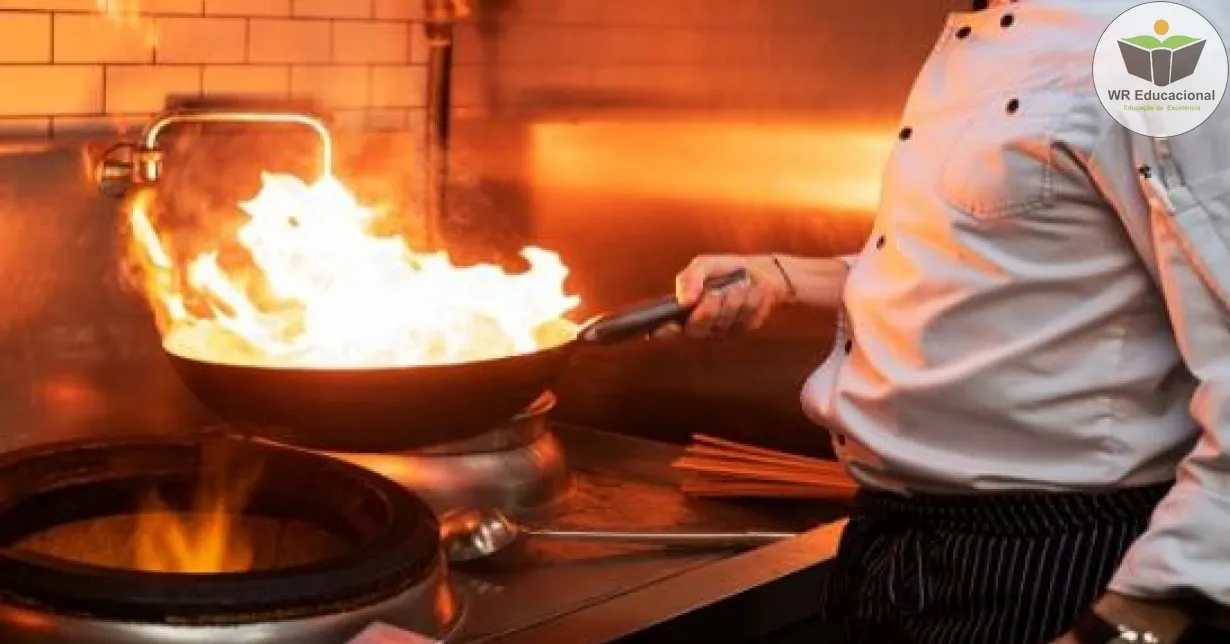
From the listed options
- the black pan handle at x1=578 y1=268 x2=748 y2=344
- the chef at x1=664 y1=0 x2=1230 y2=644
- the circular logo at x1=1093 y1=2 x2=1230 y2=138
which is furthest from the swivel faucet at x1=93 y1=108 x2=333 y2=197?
the circular logo at x1=1093 y1=2 x2=1230 y2=138

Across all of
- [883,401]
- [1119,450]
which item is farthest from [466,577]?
[1119,450]

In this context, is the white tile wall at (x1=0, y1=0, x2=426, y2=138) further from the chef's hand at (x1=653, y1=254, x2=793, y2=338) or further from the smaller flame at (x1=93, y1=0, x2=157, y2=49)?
the chef's hand at (x1=653, y1=254, x2=793, y2=338)

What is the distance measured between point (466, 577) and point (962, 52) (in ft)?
2.00

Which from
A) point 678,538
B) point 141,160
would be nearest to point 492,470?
point 678,538

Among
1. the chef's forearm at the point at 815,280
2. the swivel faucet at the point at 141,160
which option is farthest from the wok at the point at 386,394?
the swivel faucet at the point at 141,160

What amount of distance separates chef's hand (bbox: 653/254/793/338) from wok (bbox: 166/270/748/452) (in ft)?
0.09

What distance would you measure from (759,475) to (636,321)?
1.16 feet

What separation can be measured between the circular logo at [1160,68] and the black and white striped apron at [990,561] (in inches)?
11.1

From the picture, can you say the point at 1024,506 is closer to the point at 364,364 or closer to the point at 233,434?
the point at 364,364

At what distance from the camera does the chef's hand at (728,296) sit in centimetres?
149

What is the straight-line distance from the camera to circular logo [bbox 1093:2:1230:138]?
1132mm

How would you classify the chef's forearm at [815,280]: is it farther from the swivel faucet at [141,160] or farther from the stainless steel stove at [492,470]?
the swivel faucet at [141,160]

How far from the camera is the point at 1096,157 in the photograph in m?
1.15

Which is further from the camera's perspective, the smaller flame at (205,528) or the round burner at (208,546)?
the smaller flame at (205,528)
